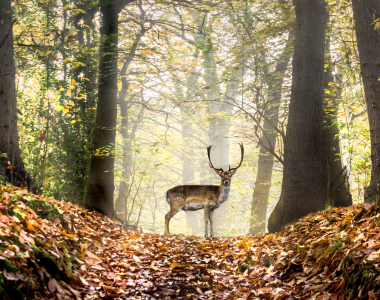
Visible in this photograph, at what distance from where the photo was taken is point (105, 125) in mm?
9375

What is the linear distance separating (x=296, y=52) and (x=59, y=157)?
696 centimetres

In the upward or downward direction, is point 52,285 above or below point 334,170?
below

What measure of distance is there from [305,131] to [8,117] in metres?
6.48

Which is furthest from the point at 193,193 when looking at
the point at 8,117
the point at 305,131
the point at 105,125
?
the point at 8,117

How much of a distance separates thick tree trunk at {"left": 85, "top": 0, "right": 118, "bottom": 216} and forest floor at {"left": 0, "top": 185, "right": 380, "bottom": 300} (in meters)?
2.14

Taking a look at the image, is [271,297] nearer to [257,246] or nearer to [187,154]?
[257,246]

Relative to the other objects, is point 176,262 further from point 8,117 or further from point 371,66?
point 8,117

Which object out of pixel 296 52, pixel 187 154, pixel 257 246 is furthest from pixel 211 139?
pixel 257 246

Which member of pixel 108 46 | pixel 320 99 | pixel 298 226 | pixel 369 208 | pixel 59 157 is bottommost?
pixel 298 226

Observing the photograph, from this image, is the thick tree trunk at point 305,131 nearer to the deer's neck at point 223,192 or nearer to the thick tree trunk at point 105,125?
the deer's neck at point 223,192

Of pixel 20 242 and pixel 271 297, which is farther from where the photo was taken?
pixel 271 297

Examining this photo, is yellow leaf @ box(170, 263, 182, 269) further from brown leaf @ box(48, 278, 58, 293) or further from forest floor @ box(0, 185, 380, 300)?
brown leaf @ box(48, 278, 58, 293)

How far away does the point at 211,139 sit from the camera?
23.4 m

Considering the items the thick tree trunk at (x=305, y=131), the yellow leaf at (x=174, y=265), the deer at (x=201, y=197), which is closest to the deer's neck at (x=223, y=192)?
the deer at (x=201, y=197)
